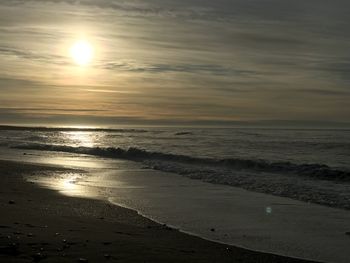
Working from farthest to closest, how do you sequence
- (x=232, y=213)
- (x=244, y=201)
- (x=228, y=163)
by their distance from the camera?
1. (x=228, y=163)
2. (x=244, y=201)
3. (x=232, y=213)

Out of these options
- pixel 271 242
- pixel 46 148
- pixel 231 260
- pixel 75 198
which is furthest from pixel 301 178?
pixel 46 148

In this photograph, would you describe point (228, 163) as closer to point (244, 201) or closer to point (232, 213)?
point (244, 201)

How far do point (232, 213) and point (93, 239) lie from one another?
12.9 ft

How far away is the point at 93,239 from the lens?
6.98m

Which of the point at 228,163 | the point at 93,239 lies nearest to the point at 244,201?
the point at 93,239

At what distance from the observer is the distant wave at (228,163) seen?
61.5 ft

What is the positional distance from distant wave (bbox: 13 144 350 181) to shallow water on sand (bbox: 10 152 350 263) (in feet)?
17.4

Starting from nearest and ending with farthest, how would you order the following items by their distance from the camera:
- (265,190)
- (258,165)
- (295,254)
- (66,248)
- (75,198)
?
(66,248), (295,254), (75,198), (265,190), (258,165)

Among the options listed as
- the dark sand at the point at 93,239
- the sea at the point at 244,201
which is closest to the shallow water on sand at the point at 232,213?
the sea at the point at 244,201

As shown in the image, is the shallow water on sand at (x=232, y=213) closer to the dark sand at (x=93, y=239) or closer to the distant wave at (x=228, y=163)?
the dark sand at (x=93, y=239)

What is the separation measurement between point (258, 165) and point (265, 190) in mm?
8237

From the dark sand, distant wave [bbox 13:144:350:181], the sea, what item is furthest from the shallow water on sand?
distant wave [bbox 13:144:350:181]

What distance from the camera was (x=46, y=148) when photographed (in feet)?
118

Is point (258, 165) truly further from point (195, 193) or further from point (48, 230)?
point (48, 230)
